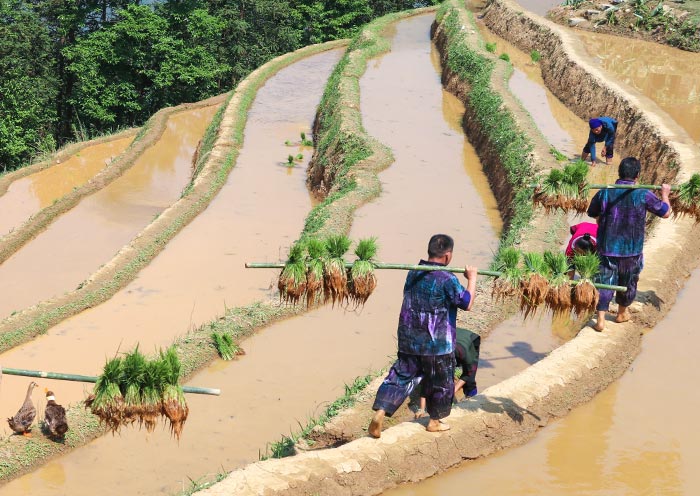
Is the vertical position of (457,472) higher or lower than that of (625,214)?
lower

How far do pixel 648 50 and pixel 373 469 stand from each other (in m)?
21.4

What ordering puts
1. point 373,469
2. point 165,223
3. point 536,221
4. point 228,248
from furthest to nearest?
point 165,223
point 228,248
point 536,221
point 373,469

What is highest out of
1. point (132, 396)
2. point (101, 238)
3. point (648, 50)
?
point (648, 50)

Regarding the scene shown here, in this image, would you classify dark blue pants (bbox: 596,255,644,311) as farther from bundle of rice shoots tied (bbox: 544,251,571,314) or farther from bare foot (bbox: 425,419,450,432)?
bare foot (bbox: 425,419,450,432)

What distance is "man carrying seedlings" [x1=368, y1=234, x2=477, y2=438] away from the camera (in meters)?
6.03

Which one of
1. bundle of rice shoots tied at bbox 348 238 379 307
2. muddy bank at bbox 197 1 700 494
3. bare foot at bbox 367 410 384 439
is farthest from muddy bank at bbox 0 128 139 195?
bare foot at bbox 367 410 384 439

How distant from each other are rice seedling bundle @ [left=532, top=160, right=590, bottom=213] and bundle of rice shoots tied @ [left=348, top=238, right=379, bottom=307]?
229cm

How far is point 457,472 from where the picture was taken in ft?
21.0

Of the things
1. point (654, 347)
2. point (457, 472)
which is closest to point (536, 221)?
point (654, 347)

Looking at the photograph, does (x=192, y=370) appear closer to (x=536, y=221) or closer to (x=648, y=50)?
(x=536, y=221)

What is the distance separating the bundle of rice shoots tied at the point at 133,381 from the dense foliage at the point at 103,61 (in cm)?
2492

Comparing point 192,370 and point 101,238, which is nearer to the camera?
point 192,370

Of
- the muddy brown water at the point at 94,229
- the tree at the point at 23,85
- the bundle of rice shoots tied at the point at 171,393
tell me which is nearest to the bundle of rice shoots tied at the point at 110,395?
the bundle of rice shoots tied at the point at 171,393

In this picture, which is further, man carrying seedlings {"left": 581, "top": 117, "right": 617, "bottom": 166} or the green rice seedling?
man carrying seedlings {"left": 581, "top": 117, "right": 617, "bottom": 166}
